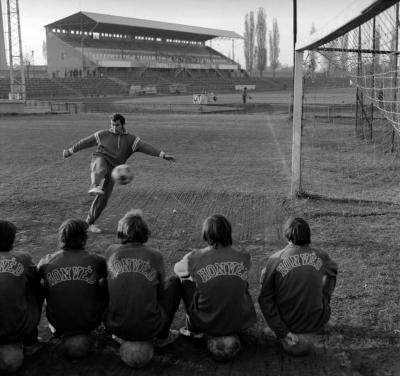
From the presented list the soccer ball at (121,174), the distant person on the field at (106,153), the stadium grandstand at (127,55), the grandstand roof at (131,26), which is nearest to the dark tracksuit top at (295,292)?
the soccer ball at (121,174)

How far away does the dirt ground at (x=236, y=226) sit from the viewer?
12.6ft

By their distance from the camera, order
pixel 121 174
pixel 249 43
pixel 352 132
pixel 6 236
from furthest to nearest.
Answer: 1. pixel 249 43
2. pixel 352 132
3. pixel 121 174
4. pixel 6 236

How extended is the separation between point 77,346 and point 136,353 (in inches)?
18.9

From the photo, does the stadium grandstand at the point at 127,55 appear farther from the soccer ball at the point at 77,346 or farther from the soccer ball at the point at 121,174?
the soccer ball at the point at 77,346

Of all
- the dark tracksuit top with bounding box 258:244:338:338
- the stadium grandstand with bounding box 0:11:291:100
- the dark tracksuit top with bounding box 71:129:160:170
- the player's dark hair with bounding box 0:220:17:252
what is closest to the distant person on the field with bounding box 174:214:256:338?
the dark tracksuit top with bounding box 258:244:338:338

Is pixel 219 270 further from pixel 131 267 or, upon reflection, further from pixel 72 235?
pixel 72 235

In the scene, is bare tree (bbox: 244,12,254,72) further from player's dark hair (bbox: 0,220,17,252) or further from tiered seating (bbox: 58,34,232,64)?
player's dark hair (bbox: 0,220,17,252)

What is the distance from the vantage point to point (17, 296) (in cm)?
372

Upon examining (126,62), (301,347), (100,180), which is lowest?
(301,347)

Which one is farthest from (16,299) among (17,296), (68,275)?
(68,275)

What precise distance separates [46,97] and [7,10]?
1863cm

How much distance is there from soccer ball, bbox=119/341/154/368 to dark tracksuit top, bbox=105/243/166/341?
5 cm

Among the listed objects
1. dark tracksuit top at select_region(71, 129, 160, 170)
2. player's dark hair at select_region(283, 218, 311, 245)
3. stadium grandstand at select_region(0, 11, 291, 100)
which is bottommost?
player's dark hair at select_region(283, 218, 311, 245)

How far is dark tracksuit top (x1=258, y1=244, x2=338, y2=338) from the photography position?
391cm
